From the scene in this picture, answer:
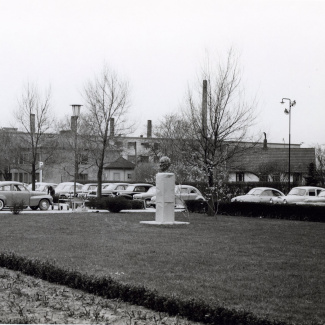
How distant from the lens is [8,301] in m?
8.88

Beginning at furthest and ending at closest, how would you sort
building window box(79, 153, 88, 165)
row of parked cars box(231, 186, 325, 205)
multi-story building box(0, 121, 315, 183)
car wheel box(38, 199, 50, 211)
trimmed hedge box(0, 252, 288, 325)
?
multi-story building box(0, 121, 315, 183)
building window box(79, 153, 88, 165)
row of parked cars box(231, 186, 325, 205)
car wheel box(38, 199, 50, 211)
trimmed hedge box(0, 252, 288, 325)

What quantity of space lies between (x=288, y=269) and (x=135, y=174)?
5939cm

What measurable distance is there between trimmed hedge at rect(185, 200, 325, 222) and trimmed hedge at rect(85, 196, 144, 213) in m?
3.49

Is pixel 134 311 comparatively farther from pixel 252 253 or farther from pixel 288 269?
pixel 252 253

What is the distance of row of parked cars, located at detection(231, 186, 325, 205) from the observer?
33906 millimetres

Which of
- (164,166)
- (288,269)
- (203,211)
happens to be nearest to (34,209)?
(203,211)

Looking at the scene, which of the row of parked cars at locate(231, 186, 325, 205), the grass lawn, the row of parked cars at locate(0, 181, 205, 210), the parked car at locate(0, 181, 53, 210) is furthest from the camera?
the row of parked cars at locate(231, 186, 325, 205)

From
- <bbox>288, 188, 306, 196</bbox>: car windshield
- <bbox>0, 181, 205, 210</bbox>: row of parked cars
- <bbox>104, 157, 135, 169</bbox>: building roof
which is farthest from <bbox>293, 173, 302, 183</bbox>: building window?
<bbox>288, 188, 306, 196</bbox>: car windshield

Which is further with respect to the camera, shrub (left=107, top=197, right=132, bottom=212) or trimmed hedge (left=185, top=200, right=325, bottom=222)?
shrub (left=107, top=197, right=132, bottom=212)

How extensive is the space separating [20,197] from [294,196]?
14.9m

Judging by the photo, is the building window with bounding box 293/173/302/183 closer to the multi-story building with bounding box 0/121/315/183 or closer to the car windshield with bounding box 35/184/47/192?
the multi-story building with bounding box 0/121/315/183

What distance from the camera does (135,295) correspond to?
8.73 meters

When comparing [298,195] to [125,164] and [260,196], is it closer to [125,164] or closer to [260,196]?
[260,196]

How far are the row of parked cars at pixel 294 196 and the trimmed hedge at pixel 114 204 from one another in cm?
743
